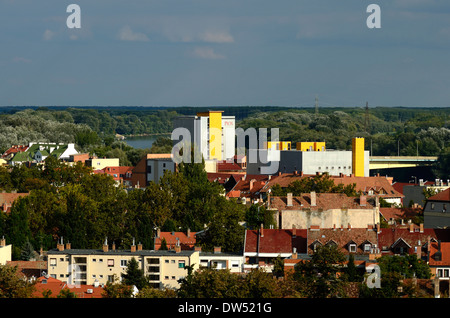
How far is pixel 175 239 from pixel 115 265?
5315mm

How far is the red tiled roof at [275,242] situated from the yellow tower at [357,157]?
43.2m

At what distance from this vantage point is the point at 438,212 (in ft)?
155

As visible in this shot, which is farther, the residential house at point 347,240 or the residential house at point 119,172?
the residential house at point 119,172

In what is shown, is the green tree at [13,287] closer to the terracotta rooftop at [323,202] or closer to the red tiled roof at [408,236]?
the red tiled roof at [408,236]

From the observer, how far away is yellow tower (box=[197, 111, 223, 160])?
93500 millimetres

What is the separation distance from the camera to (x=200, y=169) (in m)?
61.5

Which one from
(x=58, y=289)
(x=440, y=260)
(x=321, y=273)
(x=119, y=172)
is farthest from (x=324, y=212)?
(x=119, y=172)

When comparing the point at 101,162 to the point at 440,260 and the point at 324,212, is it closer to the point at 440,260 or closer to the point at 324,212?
the point at 324,212

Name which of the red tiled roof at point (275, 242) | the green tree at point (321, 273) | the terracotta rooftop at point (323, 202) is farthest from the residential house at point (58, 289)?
the terracotta rooftop at point (323, 202)

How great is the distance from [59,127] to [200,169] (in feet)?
210

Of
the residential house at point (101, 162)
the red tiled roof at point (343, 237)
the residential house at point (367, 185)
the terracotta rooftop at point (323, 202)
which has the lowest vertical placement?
the red tiled roof at point (343, 237)

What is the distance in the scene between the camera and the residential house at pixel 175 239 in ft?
138
